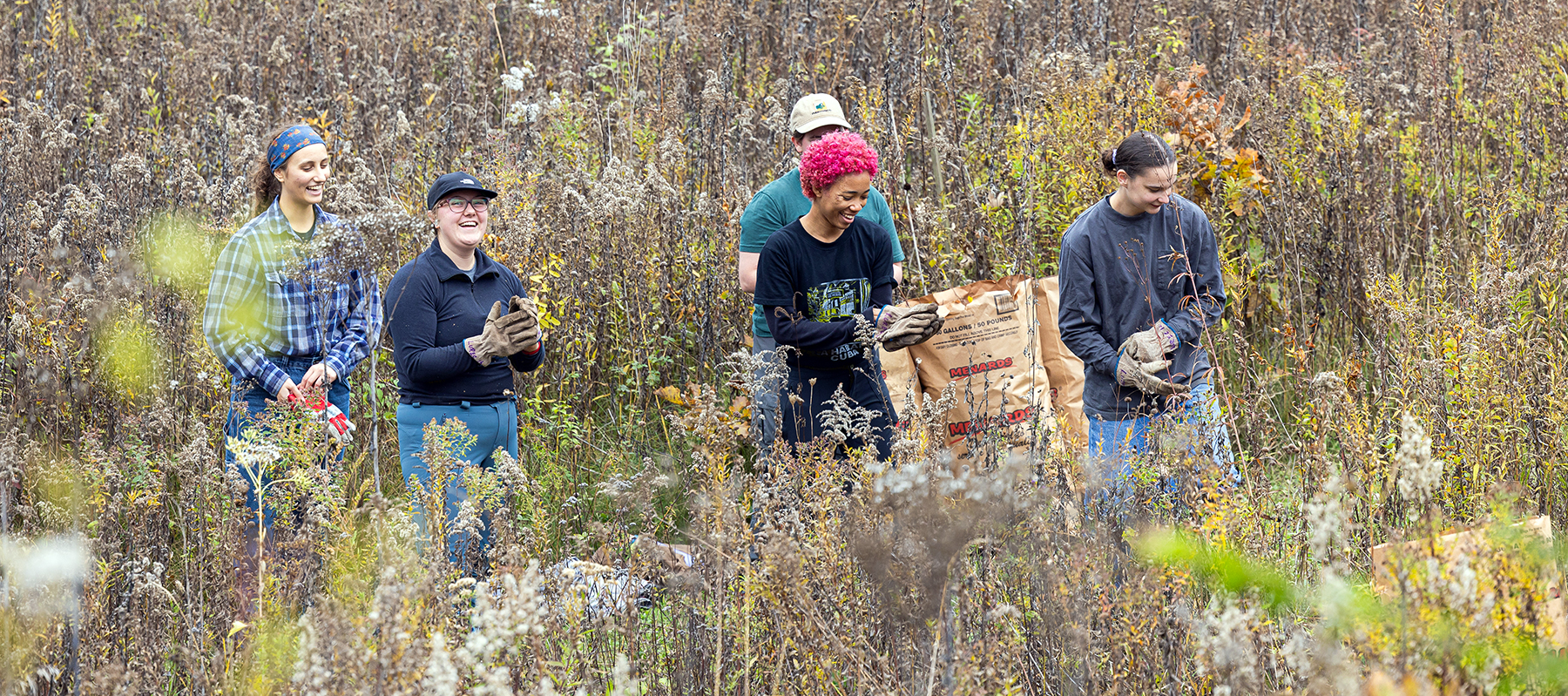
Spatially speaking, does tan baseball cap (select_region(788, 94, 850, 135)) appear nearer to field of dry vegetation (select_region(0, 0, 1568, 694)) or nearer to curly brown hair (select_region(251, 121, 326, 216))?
field of dry vegetation (select_region(0, 0, 1568, 694))

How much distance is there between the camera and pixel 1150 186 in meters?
3.66

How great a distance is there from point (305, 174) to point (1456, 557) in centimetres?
332

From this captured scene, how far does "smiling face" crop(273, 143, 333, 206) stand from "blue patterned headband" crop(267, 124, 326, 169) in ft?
0.04

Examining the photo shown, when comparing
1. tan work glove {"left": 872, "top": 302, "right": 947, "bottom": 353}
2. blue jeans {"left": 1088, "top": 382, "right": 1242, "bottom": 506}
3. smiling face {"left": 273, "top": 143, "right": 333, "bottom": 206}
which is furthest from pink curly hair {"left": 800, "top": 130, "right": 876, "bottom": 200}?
smiling face {"left": 273, "top": 143, "right": 333, "bottom": 206}

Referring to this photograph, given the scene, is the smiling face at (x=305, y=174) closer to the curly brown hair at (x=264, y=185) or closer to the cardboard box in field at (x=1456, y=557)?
the curly brown hair at (x=264, y=185)

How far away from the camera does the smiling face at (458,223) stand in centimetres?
371

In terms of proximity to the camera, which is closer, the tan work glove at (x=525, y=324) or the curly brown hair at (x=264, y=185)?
the tan work glove at (x=525, y=324)

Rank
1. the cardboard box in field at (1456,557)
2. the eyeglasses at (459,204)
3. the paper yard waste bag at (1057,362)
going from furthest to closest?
the paper yard waste bag at (1057,362) → the eyeglasses at (459,204) → the cardboard box in field at (1456,557)

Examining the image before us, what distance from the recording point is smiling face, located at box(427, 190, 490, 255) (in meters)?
3.71

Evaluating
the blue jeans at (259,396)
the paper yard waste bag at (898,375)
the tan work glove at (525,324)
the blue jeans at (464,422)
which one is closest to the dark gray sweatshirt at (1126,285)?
the paper yard waste bag at (898,375)

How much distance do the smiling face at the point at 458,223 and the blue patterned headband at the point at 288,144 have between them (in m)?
0.44

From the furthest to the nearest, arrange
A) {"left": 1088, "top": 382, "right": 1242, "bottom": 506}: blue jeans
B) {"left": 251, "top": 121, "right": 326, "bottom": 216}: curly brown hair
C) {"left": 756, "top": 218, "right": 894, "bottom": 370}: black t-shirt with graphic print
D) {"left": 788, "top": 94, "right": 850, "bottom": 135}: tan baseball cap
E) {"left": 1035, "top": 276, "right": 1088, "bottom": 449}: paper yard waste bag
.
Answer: {"left": 788, "top": 94, "right": 850, "bottom": 135}: tan baseball cap
{"left": 1035, "top": 276, "right": 1088, "bottom": 449}: paper yard waste bag
{"left": 251, "top": 121, "right": 326, "bottom": 216}: curly brown hair
{"left": 756, "top": 218, "right": 894, "bottom": 370}: black t-shirt with graphic print
{"left": 1088, "top": 382, "right": 1242, "bottom": 506}: blue jeans

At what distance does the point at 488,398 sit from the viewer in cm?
374

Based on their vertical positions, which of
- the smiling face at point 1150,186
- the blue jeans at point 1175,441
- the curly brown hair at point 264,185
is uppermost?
the curly brown hair at point 264,185
